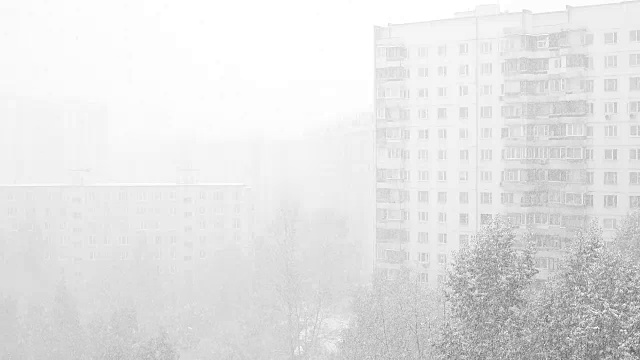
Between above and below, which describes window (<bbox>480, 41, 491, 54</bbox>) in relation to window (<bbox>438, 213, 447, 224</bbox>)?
above

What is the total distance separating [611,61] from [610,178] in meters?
5.55

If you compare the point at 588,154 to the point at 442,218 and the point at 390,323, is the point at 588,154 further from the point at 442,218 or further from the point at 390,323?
the point at 390,323

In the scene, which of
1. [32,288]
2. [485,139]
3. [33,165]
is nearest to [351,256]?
[485,139]

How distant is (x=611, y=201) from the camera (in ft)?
112

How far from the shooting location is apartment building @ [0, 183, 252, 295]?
55.3 m

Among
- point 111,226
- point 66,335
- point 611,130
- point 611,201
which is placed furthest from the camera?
point 111,226

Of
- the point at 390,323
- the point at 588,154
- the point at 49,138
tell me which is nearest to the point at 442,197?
the point at 588,154

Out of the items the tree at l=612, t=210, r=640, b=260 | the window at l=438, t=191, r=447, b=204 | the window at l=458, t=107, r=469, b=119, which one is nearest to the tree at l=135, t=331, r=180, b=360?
the tree at l=612, t=210, r=640, b=260

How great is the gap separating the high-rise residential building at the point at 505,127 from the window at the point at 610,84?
6 cm

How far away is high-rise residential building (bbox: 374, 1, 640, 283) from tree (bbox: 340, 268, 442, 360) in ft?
23.4

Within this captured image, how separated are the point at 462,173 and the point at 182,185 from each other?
2638 centimetres

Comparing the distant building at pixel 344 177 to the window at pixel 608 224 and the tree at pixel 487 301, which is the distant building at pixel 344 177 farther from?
the tree at pixel 487 301

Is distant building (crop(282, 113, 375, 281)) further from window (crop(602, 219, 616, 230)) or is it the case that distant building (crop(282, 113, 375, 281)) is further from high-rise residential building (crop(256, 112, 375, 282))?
window (crop(602, 219, 616, 230))

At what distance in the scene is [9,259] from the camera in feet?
181
